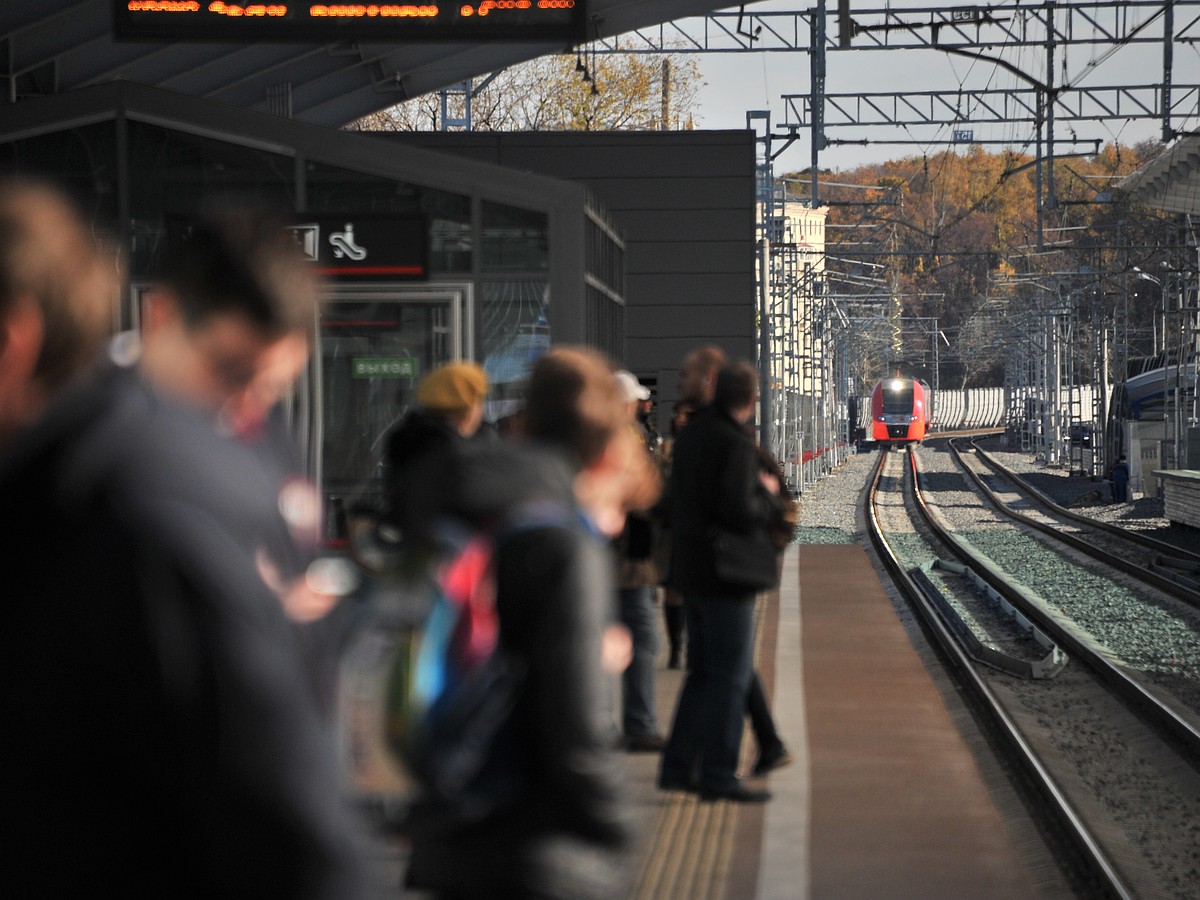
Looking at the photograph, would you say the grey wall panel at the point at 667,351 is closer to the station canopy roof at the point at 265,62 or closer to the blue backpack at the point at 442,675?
the station canopy roof at the point at 265,62

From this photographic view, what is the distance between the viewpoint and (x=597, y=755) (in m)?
2.48

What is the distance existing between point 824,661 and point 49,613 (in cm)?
1028

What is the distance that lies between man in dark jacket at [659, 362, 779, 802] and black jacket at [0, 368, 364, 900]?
4929 millimetres

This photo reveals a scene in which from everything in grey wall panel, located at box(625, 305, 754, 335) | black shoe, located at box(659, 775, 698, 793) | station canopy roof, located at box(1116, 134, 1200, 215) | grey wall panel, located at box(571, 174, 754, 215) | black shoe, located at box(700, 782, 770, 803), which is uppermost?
station canopy roof, located at box(1116, 134, 1200, 215)

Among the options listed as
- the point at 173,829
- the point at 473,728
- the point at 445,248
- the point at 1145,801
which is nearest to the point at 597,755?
the point at 473,728

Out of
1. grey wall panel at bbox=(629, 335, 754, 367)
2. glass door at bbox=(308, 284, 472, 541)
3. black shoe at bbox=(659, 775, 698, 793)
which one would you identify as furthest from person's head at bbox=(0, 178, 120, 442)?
grey wall panel at bbox=(629, 335, 754, 367)

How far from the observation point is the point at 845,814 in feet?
23.2

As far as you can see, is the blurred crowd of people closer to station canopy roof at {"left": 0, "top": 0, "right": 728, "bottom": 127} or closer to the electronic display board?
the electronic display board

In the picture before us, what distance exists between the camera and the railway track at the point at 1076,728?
25.9 feet

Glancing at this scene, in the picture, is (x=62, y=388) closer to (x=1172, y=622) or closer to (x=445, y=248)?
(x=445, y=248)

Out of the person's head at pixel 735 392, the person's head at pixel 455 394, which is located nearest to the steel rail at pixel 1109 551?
the person's head at pixel 735 392

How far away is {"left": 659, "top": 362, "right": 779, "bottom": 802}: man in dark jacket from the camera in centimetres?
Answer: 654

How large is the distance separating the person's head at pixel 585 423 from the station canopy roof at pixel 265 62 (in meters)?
10.2

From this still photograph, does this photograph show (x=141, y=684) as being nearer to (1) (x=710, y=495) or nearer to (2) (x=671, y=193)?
(1) (x=710, y=495)
